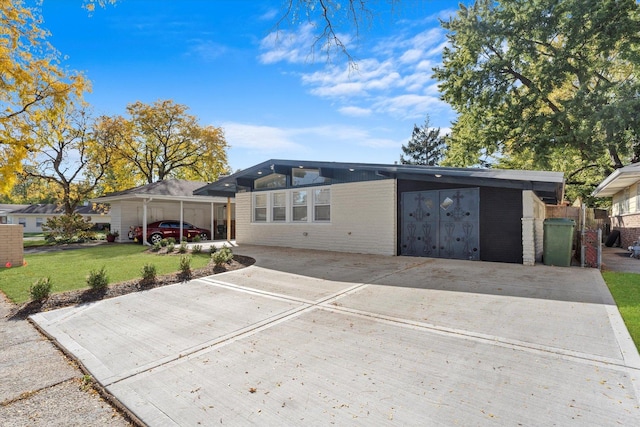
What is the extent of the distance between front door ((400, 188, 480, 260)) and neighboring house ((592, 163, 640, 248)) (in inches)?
243

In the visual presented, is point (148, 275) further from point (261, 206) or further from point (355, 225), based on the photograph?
point (261, 206)

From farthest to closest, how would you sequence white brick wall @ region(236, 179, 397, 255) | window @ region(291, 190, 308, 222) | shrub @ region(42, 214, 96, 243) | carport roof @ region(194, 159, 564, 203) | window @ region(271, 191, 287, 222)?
shrub @ region(42, 214, 96, 243), window @ region(271, 191, 287, 222), window @ region(291, 190, 308, 222), white brick wall @ region(236, 179, 397, 255), carport roof @ region(194, 159, 564, 203)

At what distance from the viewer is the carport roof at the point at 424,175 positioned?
298 inches

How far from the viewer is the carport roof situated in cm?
758

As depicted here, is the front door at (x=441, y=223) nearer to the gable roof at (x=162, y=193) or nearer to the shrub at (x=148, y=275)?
the shrub at (x=148, y=275)

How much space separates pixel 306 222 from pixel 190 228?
882 centimetres

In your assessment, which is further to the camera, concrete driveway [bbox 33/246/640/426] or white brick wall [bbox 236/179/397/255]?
white brick wall [bbox 236/179/397/255]

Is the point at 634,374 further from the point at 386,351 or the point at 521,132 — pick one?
the point at 521,132

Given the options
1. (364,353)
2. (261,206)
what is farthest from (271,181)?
(364,353)

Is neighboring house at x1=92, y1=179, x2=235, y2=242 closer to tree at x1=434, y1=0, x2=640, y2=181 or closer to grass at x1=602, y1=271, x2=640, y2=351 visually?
tree at x1=434, y1=0, x2=640, y2=181

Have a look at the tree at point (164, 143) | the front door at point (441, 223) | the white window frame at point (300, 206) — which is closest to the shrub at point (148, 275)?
the white window frame at point (300, 206)

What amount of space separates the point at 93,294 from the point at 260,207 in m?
8.73

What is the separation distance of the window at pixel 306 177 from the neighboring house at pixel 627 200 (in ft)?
33.5

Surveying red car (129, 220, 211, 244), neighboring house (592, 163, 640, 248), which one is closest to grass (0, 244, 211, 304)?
red car (129, 220, 211, 244)
